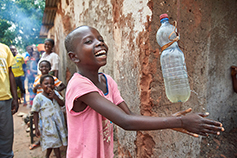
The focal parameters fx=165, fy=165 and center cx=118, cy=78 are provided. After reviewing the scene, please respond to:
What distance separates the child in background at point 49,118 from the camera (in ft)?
8.81

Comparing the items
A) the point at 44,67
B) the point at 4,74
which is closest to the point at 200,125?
the point at 4,74

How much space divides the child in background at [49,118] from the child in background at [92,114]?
1.72 metres

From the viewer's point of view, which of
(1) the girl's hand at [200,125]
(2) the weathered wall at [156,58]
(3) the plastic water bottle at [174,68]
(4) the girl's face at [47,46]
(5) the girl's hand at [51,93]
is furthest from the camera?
(4) the girl's face at [47,46]

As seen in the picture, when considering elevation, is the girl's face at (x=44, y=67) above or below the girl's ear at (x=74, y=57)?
above

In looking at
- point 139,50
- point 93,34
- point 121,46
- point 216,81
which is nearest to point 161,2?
point 139,50

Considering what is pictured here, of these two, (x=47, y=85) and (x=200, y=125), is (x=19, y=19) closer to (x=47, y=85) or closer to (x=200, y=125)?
(x=47, y=85)

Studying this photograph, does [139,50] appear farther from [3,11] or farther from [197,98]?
[3,11]

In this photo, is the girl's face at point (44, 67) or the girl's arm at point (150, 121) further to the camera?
the girl's face at point (44, 67)

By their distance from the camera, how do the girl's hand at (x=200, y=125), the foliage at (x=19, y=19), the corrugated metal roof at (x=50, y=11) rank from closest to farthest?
the girl's hand at (x=200, y=125) → the corrugated metal roof at (x=50, y=11) → the foliage at (x=19, y=19)

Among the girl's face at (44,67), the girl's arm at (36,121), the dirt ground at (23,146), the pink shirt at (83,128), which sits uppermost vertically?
the girl's face at (44,67)

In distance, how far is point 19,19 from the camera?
42.9ft

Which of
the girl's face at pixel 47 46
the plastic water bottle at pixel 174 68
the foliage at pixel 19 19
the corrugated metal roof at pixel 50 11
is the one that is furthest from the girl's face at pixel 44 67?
the foliage at pixel 19 19

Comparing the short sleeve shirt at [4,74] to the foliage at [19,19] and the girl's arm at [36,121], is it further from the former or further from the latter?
the foliage at [19,19]

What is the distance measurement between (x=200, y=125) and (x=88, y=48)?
2.73 ft
